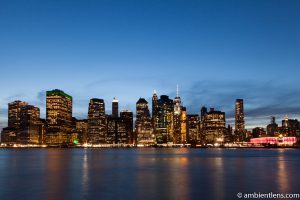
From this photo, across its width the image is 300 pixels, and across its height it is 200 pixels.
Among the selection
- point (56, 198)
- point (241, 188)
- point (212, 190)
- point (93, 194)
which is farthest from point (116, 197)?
point (241, 188)

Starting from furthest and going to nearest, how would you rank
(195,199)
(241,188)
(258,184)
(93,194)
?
1. (258,184)
2. (241,188)
3. (93,194)
4. (195,199)

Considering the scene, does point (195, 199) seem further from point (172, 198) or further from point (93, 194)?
point (93, 194)

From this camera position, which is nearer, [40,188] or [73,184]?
[40,188]

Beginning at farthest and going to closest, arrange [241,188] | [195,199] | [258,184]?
[258,184], [241,188], [195,199]

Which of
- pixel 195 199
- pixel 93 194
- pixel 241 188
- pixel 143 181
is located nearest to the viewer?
pixel 195 199

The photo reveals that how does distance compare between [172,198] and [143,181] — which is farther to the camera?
[143,181]

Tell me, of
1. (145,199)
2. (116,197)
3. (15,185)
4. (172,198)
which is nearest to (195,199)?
(172,198)

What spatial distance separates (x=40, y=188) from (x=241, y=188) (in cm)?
2429

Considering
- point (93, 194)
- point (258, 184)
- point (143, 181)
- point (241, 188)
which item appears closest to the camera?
point (93, 194)

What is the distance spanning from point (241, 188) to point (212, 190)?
3732mm

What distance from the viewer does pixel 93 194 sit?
46.2 m

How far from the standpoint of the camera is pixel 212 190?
161ft

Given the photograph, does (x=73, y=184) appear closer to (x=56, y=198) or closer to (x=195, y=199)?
(x=56, y=198)

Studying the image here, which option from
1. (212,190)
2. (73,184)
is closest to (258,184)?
(212,190)
